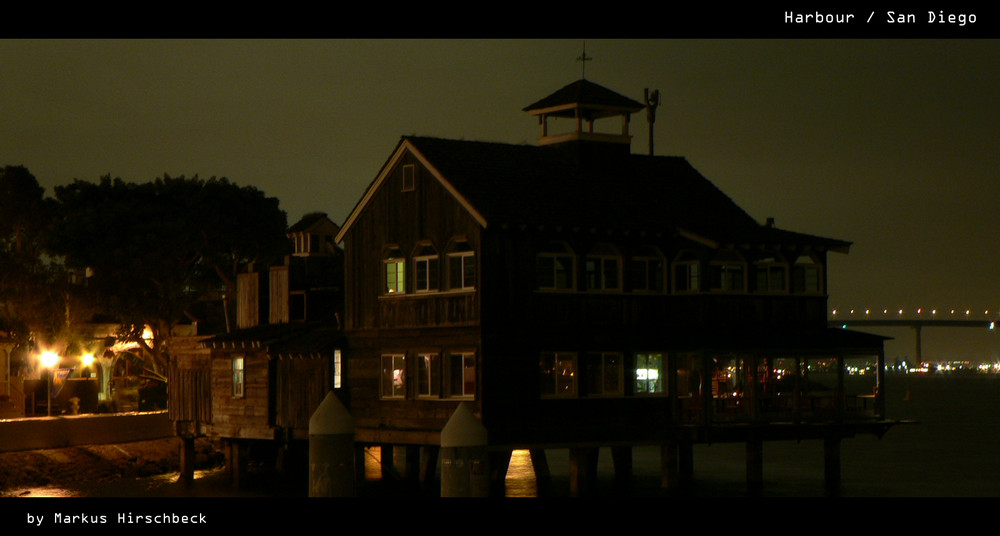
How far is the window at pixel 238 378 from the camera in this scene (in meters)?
55.5

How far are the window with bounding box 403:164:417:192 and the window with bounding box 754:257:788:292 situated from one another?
11053mm

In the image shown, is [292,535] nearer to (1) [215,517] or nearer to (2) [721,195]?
(1) [215,517]

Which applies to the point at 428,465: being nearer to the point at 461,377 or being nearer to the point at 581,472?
the point at 581,472

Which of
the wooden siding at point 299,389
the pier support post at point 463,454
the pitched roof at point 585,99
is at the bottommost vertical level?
the pier support post at point 463,454

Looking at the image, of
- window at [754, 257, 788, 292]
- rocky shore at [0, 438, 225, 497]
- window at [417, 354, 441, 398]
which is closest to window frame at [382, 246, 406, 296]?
window at [417, 354, 441, 398]

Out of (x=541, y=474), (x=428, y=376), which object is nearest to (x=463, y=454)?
(x=428, y=376)

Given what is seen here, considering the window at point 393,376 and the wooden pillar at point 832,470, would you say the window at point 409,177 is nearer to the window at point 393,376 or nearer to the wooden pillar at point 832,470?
the window at point 393,376

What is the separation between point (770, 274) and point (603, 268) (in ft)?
20.7

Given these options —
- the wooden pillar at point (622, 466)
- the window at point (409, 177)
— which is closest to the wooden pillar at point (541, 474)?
the wooden pillar at point (622, 466)

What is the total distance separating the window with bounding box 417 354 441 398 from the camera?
157ft

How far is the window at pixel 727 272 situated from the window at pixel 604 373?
4.10m

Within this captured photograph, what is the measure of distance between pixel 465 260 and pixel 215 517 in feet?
35.1

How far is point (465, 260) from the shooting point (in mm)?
47188

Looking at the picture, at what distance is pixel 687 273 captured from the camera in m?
50.5
